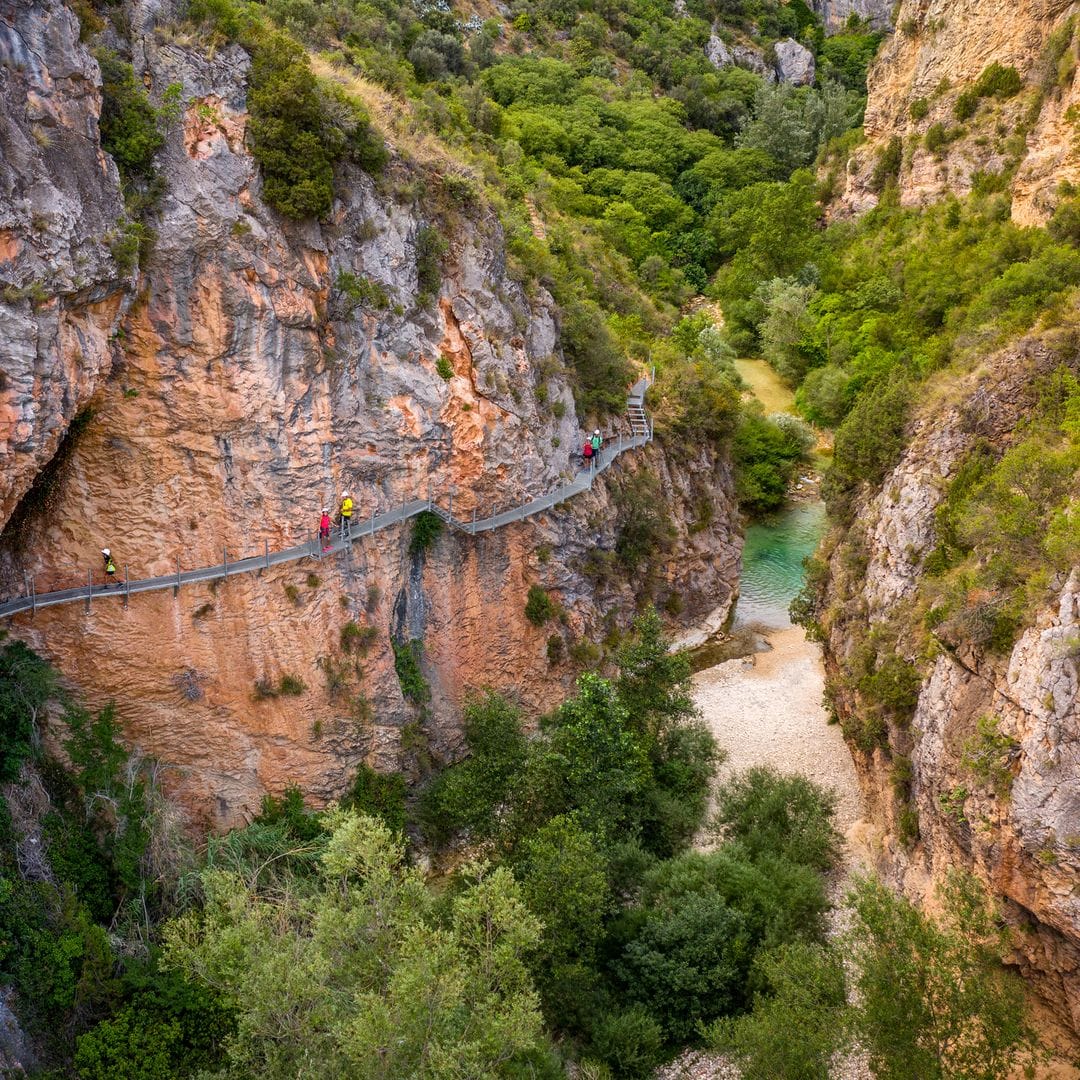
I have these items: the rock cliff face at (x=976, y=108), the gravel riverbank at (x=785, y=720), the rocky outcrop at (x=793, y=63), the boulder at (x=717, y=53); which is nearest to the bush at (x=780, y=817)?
the gravel riverbank at (x=785, y=720)

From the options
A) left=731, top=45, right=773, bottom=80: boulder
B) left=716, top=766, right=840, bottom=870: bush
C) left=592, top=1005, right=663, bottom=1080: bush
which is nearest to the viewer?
left=592, top=1005, right=663, bottom=1080: bush

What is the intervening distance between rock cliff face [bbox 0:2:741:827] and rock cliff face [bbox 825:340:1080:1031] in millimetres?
10732

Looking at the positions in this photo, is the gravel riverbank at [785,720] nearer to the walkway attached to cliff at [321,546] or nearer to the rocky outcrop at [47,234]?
the walkway attached to cliff at [321,546]

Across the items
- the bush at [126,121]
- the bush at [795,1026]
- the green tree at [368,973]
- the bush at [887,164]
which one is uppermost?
the bush at [887,164]

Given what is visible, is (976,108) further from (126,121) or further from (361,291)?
(126,121)

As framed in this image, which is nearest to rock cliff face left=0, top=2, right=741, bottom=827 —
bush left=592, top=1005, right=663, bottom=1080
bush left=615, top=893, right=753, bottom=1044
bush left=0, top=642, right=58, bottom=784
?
bush left=0, top=642, right=58, bottom=784

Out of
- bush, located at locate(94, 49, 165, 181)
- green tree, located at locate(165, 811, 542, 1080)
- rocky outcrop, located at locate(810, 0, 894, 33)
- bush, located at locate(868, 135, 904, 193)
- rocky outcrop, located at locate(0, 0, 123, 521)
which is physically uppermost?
rocky outcrop, located at locate(810, 0, 894, 33)

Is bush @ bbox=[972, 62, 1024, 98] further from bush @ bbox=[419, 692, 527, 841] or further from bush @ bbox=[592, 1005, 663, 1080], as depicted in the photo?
bush @ bbox=[592, 1005, 663, 1080]

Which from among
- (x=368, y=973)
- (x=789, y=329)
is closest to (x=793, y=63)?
(x=789, y=329)

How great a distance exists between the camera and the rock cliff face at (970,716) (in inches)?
624

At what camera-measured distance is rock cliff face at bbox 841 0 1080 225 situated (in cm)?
3794

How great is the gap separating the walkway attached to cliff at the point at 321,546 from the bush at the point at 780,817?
1078cm

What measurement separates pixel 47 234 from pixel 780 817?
22.9 metres

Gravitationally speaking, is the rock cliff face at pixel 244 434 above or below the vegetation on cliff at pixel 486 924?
above
